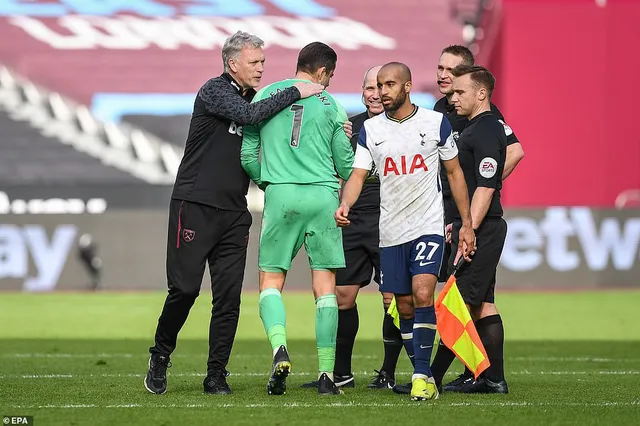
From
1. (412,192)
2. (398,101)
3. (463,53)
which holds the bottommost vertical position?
(412,192)

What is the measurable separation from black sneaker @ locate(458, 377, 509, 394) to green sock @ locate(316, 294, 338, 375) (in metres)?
0.99

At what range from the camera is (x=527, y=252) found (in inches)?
825

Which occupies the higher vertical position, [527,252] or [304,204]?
[527,252]

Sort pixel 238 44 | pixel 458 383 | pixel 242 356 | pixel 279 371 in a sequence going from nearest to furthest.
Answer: pixel 279 371 → pixel 238 44 → pixel 458 383 → pixel 242 356

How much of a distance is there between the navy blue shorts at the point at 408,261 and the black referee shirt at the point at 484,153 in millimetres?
634

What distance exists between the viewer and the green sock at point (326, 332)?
6.98 meters

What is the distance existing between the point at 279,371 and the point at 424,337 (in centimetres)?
87

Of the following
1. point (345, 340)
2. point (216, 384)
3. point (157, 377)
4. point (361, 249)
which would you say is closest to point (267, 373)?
point (345, 340)

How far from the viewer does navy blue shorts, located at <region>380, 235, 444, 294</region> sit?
689 centimetres

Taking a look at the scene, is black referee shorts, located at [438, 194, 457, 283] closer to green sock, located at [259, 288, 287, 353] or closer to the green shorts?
the green shorts

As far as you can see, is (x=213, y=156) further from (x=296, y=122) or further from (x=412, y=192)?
(x=412, y=192)

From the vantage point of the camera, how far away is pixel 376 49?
37.7 metres

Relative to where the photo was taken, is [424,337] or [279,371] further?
[424,337]

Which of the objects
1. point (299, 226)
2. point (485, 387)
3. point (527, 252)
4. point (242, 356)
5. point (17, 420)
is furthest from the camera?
point (527, 252)
